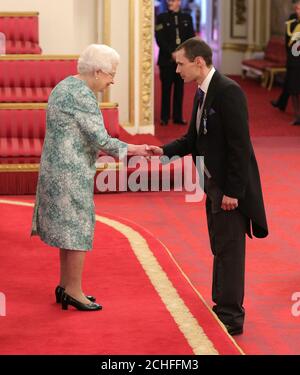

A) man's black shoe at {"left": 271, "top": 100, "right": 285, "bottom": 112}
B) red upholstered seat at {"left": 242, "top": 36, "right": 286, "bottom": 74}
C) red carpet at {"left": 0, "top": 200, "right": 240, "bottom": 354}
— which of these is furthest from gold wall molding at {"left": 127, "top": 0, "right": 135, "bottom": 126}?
red upholstered seat at {"left": 242, "top": 36, "right": 286, "bottom": 74}

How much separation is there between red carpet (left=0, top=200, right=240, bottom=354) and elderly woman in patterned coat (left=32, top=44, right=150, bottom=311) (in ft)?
1.22

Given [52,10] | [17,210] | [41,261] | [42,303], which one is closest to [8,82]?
[52,10]

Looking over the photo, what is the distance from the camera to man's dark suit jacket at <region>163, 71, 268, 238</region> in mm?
5551

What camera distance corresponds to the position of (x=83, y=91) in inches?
221

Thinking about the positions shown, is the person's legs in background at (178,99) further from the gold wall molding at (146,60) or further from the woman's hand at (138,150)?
the woman's hand at (138,150)

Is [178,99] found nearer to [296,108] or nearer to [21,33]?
[296,108]

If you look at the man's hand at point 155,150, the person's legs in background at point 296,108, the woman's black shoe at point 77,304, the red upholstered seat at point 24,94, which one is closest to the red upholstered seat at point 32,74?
the red upholstered seat at point 24,94

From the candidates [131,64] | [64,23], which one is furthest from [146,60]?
[64,23]

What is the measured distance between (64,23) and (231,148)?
723 cm

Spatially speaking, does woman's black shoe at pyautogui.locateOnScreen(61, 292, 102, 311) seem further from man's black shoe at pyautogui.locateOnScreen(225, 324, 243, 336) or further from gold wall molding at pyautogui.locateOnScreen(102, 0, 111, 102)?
gold wall molding at pyautogui.locateOnScreen(102, 0, 111, 102)

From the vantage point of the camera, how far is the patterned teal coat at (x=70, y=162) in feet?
18.4

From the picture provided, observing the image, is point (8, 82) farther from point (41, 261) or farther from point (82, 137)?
point (82, 137)

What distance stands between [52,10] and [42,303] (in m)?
6.99

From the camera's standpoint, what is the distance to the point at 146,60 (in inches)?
492
